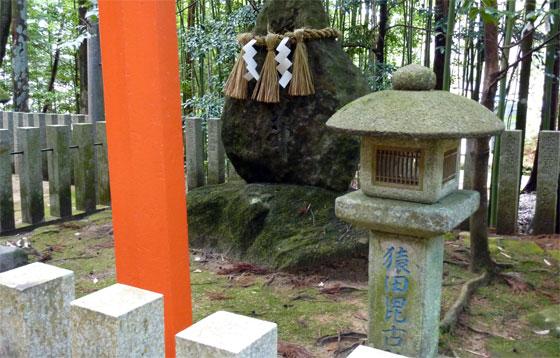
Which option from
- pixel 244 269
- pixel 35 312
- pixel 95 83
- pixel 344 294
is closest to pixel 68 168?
pixel 244 269

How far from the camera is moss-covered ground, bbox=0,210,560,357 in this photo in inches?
131

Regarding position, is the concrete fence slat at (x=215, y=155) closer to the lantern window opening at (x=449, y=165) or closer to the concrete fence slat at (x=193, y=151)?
the concrete fence slat at (x=193, y=151)

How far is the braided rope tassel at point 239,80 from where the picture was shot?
4.88 m

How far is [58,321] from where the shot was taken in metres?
1.29

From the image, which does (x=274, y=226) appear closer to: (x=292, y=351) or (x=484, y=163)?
(x=292, y=351)

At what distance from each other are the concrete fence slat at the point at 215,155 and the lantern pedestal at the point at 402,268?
347 centimetres

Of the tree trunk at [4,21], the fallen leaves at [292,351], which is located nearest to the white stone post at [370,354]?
the fallen leaves at [292,351]

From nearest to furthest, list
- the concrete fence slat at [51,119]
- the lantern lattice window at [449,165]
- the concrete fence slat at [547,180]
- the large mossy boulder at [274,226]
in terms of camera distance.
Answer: the lantern lattice window at [449,165] < the large mossy boulder at [274,226] < the concrete fence slat at [547,180] < the concrete fence slat at [51,119]

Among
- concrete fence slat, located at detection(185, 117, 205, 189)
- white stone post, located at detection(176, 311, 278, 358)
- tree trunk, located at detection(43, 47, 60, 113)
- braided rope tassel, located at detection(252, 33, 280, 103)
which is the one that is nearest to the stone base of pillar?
white stone post, located at detection(176, 311, 278, 358)

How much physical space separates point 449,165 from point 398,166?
1.06 ft

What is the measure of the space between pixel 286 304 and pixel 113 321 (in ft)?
9.45

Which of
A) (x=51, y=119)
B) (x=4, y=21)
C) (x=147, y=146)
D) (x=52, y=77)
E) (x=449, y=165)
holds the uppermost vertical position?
(x=4, y=21)

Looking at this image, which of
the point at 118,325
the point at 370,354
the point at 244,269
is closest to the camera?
the point at 370,354

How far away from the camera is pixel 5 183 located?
5.30m
